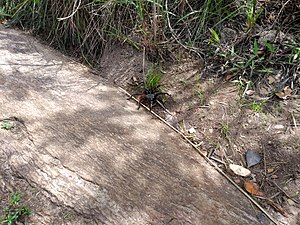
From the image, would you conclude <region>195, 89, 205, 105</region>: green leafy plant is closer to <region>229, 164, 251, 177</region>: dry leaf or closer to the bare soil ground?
the bare soil ground

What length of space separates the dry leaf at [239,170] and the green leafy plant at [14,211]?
3.16 feet

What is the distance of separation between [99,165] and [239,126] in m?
0.79

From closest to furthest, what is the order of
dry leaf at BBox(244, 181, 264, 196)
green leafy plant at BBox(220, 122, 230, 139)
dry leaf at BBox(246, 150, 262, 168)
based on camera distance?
1. dry leaf at BBox(244, 181, 264, 196)
2. dry leaf at BBox(246, 150, 262, 168)
3. green leafy plant at BBox(220, 122, 230, 139)

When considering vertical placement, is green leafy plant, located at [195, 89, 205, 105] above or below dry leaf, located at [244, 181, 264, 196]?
above

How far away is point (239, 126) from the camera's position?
173 centimetres

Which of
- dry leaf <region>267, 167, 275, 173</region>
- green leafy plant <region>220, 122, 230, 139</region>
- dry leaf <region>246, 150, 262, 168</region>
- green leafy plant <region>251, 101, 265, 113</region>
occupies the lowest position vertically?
dry leaf <region>267, 167, 275, 173</region>

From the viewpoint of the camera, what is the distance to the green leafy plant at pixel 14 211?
130 cm

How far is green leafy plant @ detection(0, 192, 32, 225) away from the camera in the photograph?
4.26 feet

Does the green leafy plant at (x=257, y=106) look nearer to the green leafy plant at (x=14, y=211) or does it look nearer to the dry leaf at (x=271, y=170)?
the dry leaf at (x=271, y=170)

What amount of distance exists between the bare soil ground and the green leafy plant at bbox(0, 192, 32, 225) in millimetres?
909

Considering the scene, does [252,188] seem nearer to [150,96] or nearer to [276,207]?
[276,207]

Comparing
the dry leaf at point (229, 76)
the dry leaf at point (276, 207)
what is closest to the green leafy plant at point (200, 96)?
the dry leaf at point (229, 76)

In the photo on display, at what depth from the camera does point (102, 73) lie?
Answer: 2.32 metres

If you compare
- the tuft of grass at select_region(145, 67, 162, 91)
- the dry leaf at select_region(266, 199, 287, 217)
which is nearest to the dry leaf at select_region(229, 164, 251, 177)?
the dry leaf at select_region(266, 199, 287, 217)
